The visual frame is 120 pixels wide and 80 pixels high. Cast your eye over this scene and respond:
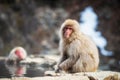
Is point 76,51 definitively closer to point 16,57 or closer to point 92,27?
point 16,57

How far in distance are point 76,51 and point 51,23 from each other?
15221 millimetres

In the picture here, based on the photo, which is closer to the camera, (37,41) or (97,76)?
(97,76)

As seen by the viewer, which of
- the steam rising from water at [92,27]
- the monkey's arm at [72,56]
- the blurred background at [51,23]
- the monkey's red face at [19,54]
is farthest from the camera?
the blurred background at [51,23]

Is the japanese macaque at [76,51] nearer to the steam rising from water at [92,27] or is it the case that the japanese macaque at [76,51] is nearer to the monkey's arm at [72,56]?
the monkey's arm at [72,56]

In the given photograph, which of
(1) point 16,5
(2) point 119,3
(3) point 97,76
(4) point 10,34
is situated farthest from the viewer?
(2) point 119,3

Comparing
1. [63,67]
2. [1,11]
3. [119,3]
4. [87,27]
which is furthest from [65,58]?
[119,3]

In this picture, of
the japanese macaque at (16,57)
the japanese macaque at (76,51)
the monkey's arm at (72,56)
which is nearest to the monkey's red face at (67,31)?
the japanese macaque at (76,51)

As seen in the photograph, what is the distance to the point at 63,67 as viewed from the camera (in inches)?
256

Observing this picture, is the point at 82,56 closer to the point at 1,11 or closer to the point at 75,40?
the point at 75,40

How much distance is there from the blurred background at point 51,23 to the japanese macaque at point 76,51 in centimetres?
821

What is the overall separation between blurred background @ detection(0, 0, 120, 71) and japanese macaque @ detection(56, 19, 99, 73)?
8.21 metres

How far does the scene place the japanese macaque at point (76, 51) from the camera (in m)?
6.41

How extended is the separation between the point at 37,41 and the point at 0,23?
1968 millimetres

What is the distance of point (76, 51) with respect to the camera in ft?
21.0
